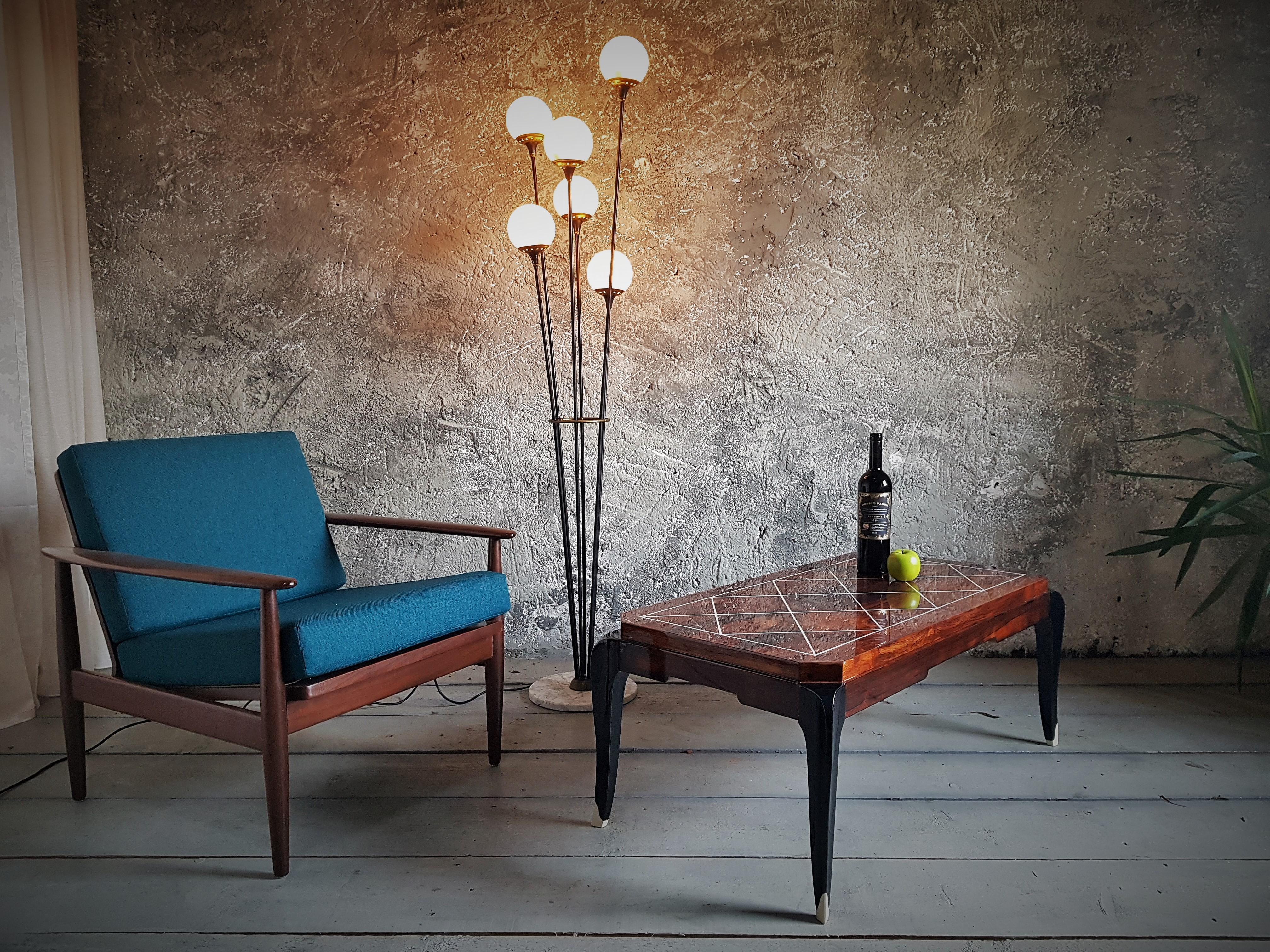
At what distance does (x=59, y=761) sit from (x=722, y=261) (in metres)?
2.43

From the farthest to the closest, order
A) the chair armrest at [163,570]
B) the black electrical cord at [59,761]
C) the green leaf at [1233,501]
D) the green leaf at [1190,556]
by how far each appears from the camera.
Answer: the green leaf at [1190,556] < the green leaf at [1233,501] < the black electrical cord at [59,761] < the chair armrest at [163,570]

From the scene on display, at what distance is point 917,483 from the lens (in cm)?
313

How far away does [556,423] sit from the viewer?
2746 millimetres

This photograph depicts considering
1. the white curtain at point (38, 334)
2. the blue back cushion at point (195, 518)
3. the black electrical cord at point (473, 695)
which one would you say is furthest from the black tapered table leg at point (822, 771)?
the white curtain at point (38, 334)

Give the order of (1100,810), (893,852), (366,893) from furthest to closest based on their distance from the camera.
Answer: (1100,810), (893,852), (366,893)

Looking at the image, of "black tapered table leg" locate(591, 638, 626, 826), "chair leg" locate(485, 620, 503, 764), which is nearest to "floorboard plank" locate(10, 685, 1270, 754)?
"chair leg" locate(485, 620, 503, 764)

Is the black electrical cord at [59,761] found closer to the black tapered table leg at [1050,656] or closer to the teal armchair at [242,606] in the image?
the teal armchair at [242,606]

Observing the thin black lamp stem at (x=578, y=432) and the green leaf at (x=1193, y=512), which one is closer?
the green leaf at (x=1193, y=512)

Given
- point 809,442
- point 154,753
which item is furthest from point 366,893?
point 809,442

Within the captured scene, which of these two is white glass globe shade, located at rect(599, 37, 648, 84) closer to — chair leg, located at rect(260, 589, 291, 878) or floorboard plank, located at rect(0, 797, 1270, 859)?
chair leg, located at rect(260, 589, 291, 878)

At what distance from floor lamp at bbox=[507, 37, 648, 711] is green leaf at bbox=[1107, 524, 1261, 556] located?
160 cm

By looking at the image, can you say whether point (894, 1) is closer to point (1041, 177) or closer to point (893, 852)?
point (1041, 177)

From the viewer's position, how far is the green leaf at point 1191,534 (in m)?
2.59

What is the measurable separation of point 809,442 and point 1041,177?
3.80ft
